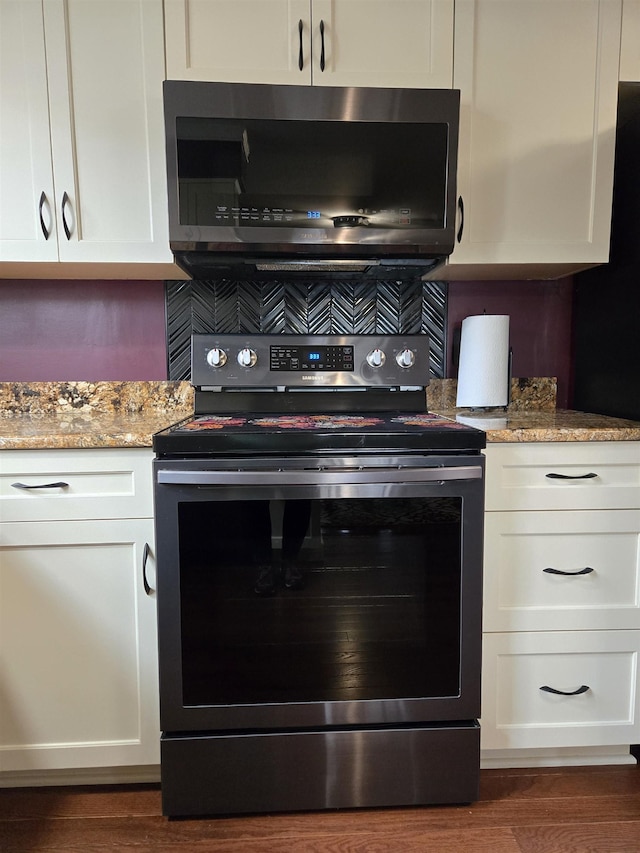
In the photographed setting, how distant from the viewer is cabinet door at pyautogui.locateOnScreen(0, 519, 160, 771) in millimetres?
1287

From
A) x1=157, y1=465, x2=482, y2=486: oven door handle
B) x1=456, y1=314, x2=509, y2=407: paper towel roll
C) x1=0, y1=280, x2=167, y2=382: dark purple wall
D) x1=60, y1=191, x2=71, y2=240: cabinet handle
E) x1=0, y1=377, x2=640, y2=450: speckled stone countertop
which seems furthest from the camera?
x1=0, y1=280, x2=167, y2=382: dark purple wall

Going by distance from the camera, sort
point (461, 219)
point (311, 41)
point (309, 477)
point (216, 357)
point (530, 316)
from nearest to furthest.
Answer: point (309, 477) → point (311, 41) → point (461, 219) → point (216, 357) → point (530, 316)

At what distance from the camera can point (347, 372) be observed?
1657 mm

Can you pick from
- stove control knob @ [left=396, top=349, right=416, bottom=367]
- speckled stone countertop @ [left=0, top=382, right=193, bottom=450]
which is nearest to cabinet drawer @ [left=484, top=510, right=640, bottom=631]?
stove control knob @ [left=396, top=349, right=416, bottom=367]

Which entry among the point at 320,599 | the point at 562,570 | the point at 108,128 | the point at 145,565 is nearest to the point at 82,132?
the point at 108,128

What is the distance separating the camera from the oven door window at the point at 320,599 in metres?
1.23

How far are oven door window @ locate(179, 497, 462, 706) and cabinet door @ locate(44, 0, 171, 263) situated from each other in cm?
84

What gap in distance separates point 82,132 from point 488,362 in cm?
136

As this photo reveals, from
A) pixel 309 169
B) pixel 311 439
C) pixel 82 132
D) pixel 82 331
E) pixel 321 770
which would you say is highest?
pixel 82 132

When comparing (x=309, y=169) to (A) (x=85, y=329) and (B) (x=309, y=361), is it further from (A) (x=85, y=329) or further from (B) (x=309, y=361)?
(A) (x=85, y=329)

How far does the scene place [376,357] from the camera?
65.2 inches

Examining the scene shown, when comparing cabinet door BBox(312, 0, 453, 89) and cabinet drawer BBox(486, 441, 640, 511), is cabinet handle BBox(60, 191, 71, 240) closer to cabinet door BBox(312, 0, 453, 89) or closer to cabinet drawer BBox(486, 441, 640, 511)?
cabinet door BBox(312, 0, 453, 89)

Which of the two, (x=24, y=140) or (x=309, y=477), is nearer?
(x=309, y=477)

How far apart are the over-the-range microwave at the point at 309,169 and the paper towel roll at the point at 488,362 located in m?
0.31
